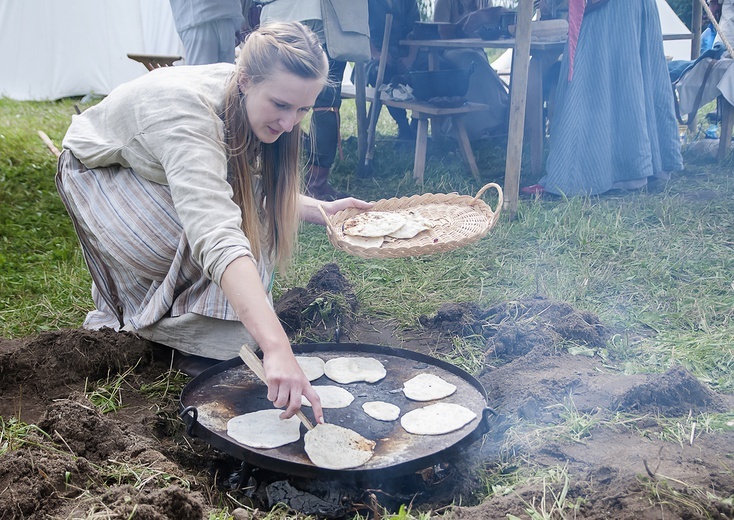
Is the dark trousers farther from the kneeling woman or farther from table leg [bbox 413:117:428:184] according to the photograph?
the kneeling woman

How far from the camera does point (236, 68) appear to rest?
2.28m

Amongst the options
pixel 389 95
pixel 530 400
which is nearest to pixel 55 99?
pixel 389 95

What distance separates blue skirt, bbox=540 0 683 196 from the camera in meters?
4.66

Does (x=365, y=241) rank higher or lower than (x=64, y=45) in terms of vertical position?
lower

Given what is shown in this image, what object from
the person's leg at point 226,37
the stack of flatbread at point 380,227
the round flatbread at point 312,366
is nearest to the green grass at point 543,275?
the stack of flatbread at point 380,227

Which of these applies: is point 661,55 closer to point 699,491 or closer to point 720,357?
point 720,357

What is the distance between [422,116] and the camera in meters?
5.44

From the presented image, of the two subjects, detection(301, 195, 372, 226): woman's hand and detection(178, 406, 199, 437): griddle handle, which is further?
detection(301, 195, 372, 226): woman's hand

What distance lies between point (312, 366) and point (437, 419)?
55cm

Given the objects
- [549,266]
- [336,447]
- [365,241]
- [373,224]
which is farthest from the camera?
[549,266]

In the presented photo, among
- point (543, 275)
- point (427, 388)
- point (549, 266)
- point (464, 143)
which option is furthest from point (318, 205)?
point (464, 143)

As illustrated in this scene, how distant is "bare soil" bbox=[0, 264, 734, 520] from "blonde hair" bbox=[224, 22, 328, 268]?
2.21ft

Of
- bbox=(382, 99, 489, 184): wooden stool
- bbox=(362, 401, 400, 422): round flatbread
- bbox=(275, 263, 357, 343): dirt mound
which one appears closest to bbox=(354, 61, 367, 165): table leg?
bbox=(382, 99, 489, 184): wooden stool

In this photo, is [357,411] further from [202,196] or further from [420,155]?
[420,155]
